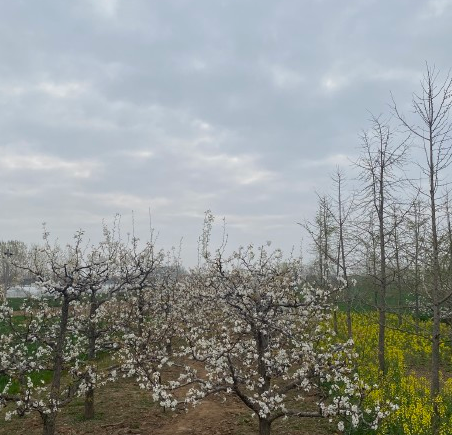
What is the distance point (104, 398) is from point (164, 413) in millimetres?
2425

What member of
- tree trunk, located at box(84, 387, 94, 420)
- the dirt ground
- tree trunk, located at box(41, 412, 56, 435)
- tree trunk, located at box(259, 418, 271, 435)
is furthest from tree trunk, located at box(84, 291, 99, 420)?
tree trunk, located at box(259, 418, 271, 435)

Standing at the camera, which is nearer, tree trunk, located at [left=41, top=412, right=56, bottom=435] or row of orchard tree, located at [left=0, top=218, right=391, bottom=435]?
row of orchard tree, located at [left=0, top=218, right=391, bottom=435]

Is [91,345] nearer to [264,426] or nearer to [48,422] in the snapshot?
[48,422]

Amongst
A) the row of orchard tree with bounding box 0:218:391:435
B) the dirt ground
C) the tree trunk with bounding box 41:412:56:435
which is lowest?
the dirt ground

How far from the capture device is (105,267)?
956cm

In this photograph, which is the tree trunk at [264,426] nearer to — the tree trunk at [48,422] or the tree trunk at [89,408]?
the tree trunk at [48,422]

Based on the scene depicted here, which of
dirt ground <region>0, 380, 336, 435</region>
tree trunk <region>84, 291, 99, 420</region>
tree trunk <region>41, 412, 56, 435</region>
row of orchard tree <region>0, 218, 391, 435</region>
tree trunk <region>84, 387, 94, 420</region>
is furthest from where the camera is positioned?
tree trunk <region>84, 387, 94, 420</region>

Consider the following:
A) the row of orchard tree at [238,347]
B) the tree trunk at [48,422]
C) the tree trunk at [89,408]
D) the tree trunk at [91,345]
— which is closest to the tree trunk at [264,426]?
the row of orchard tree at [238,347]

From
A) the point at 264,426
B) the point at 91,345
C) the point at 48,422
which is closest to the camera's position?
the point at 264,426

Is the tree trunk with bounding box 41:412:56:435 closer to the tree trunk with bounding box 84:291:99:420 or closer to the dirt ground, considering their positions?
the tree trunk with bounding box 84:291:99:420

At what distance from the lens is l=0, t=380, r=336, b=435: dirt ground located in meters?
9.50

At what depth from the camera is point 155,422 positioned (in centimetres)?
1029

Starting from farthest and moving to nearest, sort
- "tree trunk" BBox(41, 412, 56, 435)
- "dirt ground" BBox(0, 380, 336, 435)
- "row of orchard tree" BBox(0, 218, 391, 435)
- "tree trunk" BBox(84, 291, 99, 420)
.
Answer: "tree trunk" BBox(84, 291, 99, 420) → "dirt ground" BBox(0, 380, 336, 435) → "tree trunk" BBox(41, 412, 56, 435) → "row of orchard tree" BBox(0, 218, 391, 435)

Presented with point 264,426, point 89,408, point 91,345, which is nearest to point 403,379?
point 264,426
